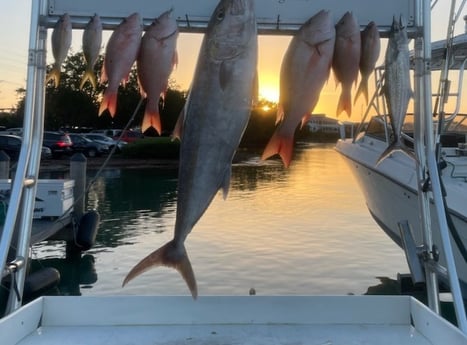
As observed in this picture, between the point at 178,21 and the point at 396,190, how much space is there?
5.15 m

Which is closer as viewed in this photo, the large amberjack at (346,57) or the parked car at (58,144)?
the large amberjack at (346,57)

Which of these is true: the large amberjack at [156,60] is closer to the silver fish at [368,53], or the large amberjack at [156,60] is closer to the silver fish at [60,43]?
the silver fish at [60,43]

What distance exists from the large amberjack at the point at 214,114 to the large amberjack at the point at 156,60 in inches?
12.1

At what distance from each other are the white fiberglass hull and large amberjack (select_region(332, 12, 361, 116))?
2907 millimetres

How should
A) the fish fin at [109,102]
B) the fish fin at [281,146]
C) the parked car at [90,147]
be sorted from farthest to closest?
1. the parked car at [90,147]
2. the fish fin at [109,102]
3. the fish fin at [281,146]

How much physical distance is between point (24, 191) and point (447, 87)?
8.94ft

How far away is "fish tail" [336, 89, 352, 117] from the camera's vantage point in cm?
297

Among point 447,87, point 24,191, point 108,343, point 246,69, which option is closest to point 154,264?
point 108,343

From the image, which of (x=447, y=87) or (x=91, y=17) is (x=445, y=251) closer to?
(x=447, y=87)

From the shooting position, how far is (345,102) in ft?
9.74

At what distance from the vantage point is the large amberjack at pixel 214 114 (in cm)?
258

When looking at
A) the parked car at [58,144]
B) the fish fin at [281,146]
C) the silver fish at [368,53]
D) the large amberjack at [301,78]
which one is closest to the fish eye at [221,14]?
the large amberjack at [301,78]

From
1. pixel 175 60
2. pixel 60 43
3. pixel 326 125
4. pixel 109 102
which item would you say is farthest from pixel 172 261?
pixel 326 125

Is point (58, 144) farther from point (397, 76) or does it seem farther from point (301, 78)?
point (301, 78)
